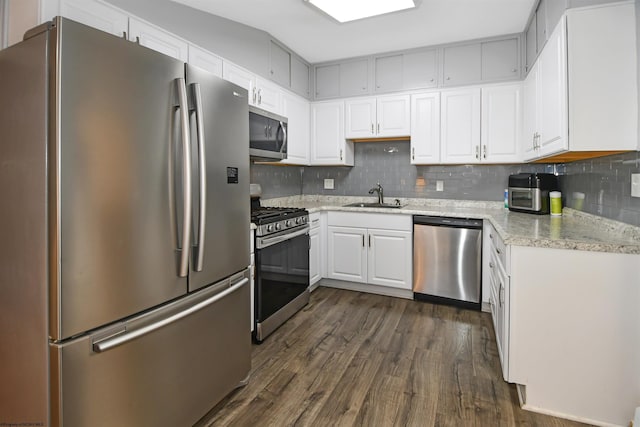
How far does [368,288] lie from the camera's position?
12.3ft

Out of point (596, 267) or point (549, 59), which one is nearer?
point (596, 267)

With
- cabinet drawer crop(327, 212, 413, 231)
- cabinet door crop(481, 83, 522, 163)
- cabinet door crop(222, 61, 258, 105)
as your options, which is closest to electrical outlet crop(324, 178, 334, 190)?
cabinet drawer crop(327, 212, 413, 231)

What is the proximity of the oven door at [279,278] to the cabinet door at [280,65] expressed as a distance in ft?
5.04

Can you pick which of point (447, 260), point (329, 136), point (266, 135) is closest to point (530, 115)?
point (447, 260)

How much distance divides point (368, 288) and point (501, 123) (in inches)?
82.1

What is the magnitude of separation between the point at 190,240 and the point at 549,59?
2.36 metres

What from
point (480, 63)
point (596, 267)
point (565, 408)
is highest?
point (480, 63)

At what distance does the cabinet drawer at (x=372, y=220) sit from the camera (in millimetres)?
3469

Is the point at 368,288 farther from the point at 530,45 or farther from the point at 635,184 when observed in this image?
the point at 530,45

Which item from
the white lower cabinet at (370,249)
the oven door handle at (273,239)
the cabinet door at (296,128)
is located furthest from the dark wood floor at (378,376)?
the cabinet door at (296,128)

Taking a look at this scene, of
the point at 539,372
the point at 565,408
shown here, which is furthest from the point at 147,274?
the point at 565,408

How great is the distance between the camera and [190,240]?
154 centimetres

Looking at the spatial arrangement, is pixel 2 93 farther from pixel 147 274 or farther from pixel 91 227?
pixel 147 274

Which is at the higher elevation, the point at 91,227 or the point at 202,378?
the point at 91,227
